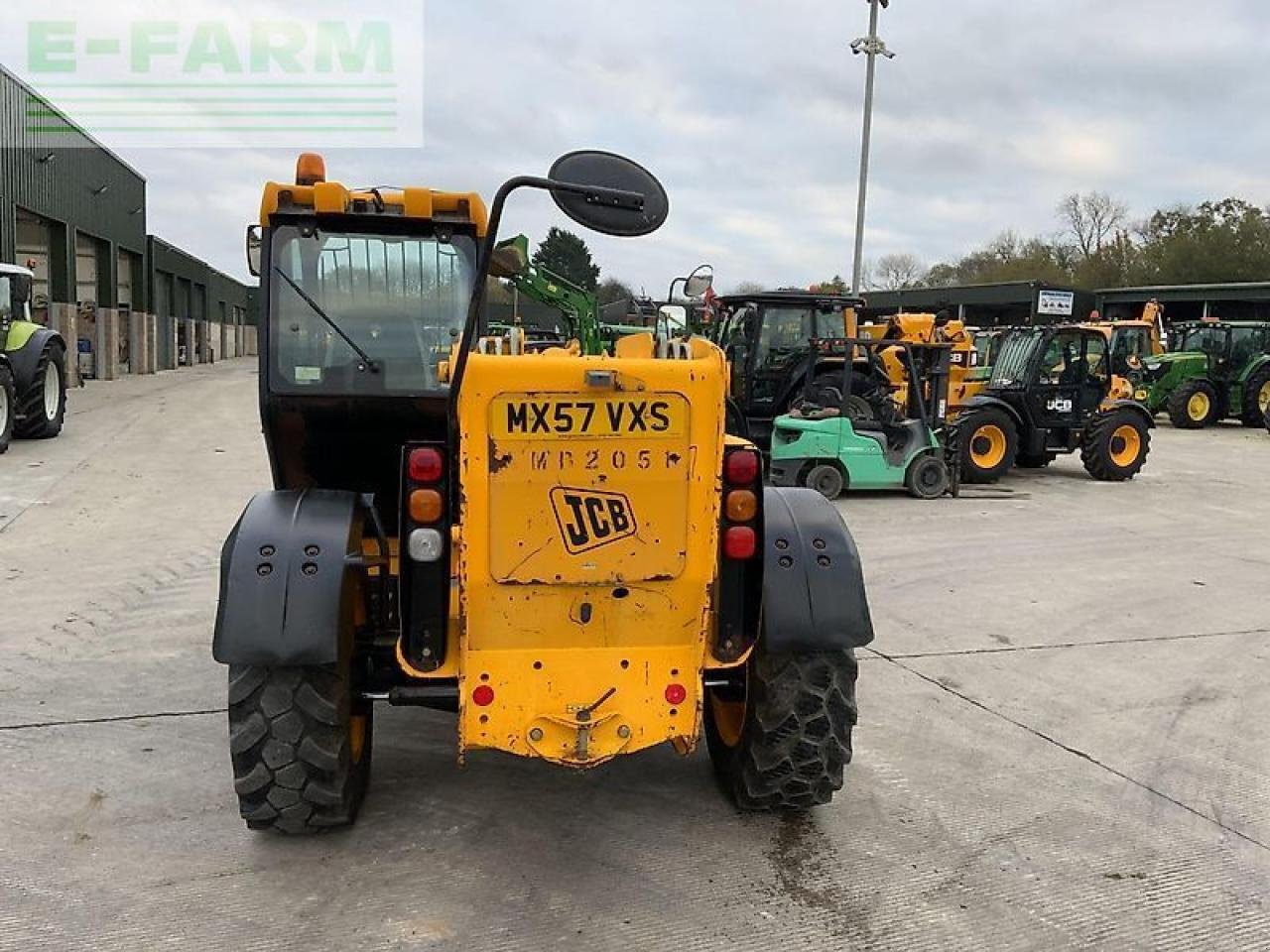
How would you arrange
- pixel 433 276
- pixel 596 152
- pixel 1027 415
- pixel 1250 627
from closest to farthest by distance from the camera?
pixel 596 152 < pixel 433 276 < pixel 1250 627 < pixel 1027 415

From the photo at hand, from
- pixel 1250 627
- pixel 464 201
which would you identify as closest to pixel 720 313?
pixel 1250 627

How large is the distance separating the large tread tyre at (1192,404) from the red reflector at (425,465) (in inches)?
861

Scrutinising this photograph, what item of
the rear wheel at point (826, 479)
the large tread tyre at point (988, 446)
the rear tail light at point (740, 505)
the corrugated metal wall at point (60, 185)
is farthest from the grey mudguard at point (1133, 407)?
the corrugated metal wall at point (60, 185)

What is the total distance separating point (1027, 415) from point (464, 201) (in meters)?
9.96

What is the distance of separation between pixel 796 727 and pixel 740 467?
91 cm

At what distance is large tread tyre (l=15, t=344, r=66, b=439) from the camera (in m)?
12.5

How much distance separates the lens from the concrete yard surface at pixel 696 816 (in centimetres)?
288

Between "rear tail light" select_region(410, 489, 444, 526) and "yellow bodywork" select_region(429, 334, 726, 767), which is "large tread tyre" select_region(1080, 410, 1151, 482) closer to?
"yellow bodywork" select_region(429, 334, 726, 767)

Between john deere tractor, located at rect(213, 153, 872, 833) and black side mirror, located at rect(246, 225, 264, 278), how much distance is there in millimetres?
1213

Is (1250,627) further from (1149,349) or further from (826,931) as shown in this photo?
(1149,349)

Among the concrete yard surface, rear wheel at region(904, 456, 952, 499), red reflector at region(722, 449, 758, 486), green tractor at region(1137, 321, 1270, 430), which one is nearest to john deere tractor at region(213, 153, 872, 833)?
red reflector at region(722, 449, 758, 486)

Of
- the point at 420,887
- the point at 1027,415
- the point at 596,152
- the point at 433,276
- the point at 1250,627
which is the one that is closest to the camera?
the point at 596,152

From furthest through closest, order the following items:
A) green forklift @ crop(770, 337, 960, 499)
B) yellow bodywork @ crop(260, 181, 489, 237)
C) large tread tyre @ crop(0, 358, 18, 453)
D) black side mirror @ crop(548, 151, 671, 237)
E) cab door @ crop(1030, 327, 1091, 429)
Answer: cab door @ crop(1030, 327, 1091, 429), large tread tyre @ crop(0, 358, 18, 453), green forklift @ crop(770, 337, 960, 499), yellow bodywork @ crop(260, 181, 489, 237), black side mirror @ crop(548, 151, 671, 237)

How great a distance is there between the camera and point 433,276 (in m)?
4.43
